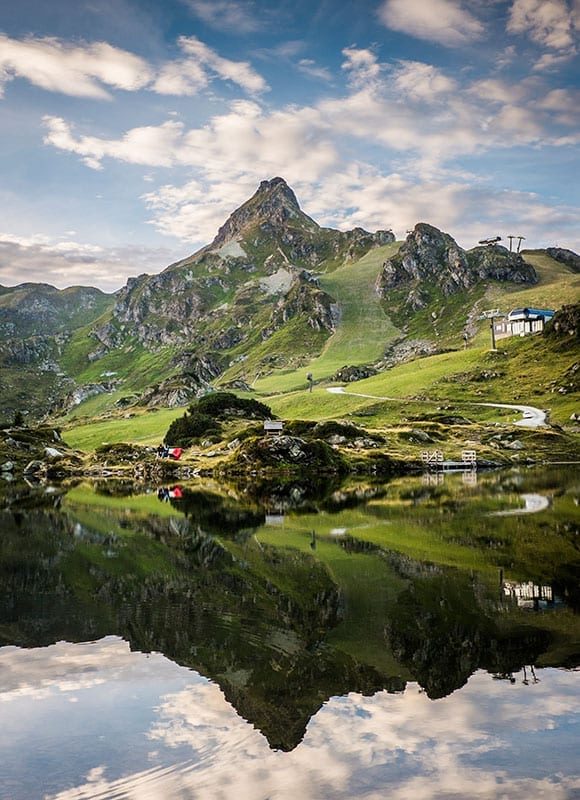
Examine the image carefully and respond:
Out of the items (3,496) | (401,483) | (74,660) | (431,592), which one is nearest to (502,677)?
(431,592)

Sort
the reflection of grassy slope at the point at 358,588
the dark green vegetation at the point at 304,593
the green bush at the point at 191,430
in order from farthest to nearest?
1. the green bush at the point at 191,430
2. the reflection of grassy slope at the point at 358,588
3. the dark green vegetation at the point at 304,593

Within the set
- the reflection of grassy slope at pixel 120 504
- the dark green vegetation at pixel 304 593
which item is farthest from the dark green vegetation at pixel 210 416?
the dark green vegetation at pixel 304 593

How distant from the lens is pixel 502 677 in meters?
20.9

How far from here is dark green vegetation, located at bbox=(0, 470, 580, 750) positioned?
→ 21.9 metres

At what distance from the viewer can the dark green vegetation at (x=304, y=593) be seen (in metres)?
21.9

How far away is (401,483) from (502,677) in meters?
85.3

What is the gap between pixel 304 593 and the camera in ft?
109

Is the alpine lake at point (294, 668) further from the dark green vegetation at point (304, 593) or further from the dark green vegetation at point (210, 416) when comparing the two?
the dark green vegetation at point (210, 416)

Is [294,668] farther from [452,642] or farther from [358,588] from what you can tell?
[358,588]

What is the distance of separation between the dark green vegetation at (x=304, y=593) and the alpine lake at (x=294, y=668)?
14 centimetres

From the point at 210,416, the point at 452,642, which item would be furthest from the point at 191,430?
the point at 452,642

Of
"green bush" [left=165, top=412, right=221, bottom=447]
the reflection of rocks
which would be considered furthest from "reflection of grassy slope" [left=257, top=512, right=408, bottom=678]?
"green bush" [left=165, top=412, right=221, bottom=447]

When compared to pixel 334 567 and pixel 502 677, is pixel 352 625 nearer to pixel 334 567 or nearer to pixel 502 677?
pixel 502 677

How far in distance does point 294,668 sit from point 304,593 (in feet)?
38.2
